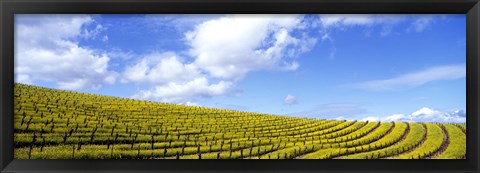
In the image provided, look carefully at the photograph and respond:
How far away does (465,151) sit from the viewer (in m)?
3.15

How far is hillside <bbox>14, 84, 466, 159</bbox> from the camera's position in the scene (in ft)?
10.7

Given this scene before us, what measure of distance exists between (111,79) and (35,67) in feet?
1.69

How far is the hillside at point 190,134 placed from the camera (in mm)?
3254

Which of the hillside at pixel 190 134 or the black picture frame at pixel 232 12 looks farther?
the hillside at pixel 190 134

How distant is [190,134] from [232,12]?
3.29ft

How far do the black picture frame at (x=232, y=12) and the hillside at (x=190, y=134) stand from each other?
0.37ft

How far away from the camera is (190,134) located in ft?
11.8

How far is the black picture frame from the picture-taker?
302cm

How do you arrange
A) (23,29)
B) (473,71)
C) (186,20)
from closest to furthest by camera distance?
(473,71) < (23,29) < (186,20)

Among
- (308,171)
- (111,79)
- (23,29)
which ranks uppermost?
(23,29)

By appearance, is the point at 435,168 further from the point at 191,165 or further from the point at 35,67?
the point at 35,67

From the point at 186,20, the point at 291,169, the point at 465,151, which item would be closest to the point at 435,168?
the point at 465,151

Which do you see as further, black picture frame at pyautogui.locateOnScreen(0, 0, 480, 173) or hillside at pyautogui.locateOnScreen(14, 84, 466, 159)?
hillside at pyautogui.locateOnScreen(14, 84, 466, 159)

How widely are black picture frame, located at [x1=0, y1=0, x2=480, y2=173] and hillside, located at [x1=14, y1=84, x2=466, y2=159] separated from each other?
11cm
